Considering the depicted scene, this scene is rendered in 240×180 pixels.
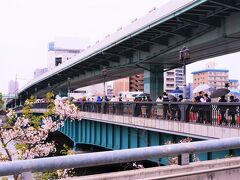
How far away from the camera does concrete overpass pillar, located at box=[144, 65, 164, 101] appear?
121 ft

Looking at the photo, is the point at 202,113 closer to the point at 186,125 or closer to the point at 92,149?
the point at 186,125

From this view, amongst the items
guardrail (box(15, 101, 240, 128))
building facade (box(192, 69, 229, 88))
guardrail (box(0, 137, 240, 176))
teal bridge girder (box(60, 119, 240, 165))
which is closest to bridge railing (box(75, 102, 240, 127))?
guardrail (box(15, 101, 240, 128))

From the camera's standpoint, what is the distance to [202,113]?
14.1 meters

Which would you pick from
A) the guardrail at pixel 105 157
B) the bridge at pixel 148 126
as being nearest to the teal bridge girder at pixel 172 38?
the bridge at pixel 148 126

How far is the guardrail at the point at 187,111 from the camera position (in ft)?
41.7

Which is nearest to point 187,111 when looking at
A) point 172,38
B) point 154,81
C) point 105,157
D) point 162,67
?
point 105,157

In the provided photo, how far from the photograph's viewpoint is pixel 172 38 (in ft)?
95.5

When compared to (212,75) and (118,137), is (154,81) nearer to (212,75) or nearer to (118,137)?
(118,137)

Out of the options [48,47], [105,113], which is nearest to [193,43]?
[105,113]

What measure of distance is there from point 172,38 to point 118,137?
1024cm

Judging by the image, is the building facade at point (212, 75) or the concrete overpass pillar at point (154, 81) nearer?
the concrete overpass pillar at point (154, 81)

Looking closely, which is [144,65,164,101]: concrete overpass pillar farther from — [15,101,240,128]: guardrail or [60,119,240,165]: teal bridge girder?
[15,101,240,128]: guardrail

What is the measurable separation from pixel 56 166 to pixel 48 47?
564 feet

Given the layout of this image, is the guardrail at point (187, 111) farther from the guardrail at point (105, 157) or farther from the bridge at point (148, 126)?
the guardrail at point (105, 157)
